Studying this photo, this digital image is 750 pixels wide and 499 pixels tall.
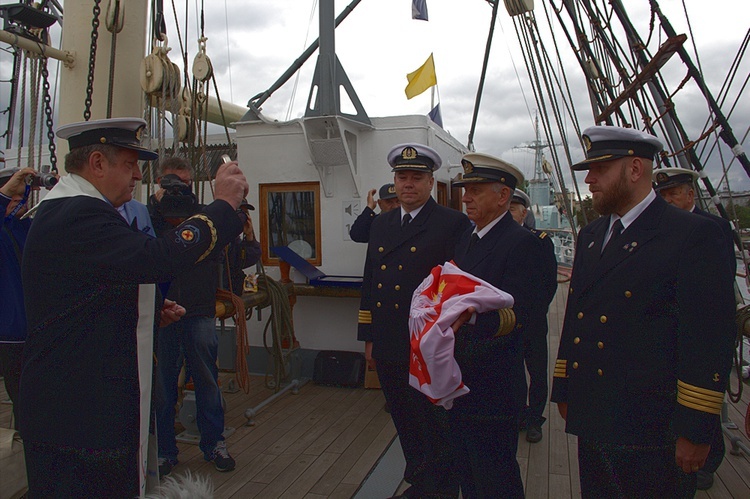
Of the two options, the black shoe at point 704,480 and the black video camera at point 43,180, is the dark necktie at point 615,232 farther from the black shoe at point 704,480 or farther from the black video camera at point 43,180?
the black video camera at point 43,180

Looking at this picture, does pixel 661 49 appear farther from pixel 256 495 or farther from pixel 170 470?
pixel 170 470

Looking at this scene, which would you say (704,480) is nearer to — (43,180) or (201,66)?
(43,180)

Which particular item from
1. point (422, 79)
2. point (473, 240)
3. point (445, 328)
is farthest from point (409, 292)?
point (422, 79)

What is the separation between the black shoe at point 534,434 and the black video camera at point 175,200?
2697 mm

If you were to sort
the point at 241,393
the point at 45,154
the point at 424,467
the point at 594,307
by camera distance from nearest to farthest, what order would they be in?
the point at 594,307 → the point at 424,467 → the point at 241,393 → the point at 45,154

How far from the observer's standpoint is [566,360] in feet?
7.36

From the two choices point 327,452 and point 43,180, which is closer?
point 43,180

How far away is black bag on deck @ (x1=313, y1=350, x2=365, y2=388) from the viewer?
5223 millimetres

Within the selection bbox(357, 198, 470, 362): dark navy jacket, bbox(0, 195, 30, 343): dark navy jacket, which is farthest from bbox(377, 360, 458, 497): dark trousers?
bbox(0, 195, 30, 343): dark navy jacket

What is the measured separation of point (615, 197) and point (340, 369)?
12.2 ft

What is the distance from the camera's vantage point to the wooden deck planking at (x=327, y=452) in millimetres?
3246

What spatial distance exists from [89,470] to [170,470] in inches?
74.0

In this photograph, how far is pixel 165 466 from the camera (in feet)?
11.1

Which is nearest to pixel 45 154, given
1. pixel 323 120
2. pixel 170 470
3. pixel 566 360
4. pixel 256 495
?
pixel 323 120
